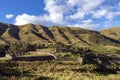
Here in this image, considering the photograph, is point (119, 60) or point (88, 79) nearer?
point (88, 79)

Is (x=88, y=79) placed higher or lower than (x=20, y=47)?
lower

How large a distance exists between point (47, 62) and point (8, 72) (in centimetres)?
1497

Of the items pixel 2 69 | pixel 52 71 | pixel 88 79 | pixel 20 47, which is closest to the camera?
pixel 88 79

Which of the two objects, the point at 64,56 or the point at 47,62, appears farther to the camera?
the point at 64,56

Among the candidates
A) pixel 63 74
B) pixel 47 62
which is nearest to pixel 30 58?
pixel 47 62

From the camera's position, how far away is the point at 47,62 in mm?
70812

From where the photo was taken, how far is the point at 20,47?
97062 mm

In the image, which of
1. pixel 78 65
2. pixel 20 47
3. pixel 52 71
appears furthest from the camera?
pixel 20 47

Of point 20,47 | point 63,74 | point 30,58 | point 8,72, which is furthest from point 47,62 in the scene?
point 20,47

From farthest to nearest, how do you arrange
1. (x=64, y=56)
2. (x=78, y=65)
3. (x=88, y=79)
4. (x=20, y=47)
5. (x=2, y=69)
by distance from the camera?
1. (x=20, y=47)
2. (x=64, y=56)
3. (x=78, y=65)
4. (x=2, y=69)
5. (x=88, y=79)

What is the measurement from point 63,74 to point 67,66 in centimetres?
712

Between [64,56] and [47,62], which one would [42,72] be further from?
[64,56]

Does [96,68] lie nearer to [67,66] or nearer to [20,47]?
[67,66]

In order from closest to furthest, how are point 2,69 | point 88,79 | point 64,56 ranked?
point 88,79 < point 2,69 < point 64,56
